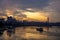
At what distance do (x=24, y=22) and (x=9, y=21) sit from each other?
24.6 meters

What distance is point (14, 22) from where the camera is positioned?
117 meters

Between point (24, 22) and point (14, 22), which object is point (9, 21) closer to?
point (14, 22)

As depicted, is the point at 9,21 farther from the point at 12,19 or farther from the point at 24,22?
the point at 24,22

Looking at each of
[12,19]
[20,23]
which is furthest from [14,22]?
[20,23]

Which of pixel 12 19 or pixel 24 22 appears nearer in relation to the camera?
pixel 12 19

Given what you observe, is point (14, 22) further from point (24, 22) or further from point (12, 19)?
point (24, 22)

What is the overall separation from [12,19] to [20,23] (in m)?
17.6

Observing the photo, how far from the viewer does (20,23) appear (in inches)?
5246

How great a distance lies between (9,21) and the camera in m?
110

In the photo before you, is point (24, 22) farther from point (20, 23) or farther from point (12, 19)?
point (12, 19)

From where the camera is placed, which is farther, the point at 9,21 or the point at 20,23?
the point at 20,23

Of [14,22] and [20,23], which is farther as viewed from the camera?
[20,23]

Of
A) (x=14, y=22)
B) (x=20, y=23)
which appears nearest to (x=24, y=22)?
(x=20, y=23)

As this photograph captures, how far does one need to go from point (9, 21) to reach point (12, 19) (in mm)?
6211
